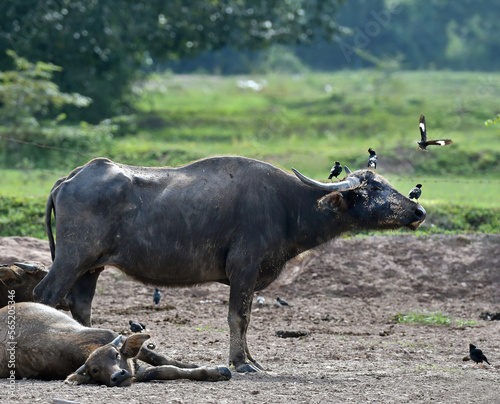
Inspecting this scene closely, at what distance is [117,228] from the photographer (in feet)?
25.5

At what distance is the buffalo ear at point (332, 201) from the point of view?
807 cm

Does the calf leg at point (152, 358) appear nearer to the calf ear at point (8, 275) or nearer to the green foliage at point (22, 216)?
the calf ear at point (8, 275)

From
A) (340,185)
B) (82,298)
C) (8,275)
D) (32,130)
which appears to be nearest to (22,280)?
(8,275)

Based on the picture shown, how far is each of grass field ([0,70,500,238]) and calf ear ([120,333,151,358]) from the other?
7.62m

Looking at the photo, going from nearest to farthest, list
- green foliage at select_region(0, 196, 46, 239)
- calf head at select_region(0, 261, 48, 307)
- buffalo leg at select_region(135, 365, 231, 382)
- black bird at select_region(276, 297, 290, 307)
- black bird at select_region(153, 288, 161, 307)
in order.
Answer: buffalo leg at select_region(135, 365, 231, 382) < calf head at select_region(0, 261, 48, 307) < black bird at select_region(153, 288, 161, 307) < black bird at select_region(276, 297, 290, 307) < green foliage at select_region(0, 196, 46, 239)

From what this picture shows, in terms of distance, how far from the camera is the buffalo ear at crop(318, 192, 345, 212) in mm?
8070

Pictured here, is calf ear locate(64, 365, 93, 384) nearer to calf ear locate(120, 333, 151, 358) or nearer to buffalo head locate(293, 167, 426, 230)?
calf ear locate(120, 333, 151, 358)

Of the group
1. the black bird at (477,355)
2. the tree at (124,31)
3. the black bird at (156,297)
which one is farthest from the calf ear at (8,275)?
the tree at (124,31)

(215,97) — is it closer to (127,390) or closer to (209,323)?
(209,323)

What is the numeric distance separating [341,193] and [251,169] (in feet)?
2.90

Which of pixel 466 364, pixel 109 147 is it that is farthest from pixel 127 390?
pixel 109 147

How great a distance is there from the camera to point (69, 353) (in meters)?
6.55

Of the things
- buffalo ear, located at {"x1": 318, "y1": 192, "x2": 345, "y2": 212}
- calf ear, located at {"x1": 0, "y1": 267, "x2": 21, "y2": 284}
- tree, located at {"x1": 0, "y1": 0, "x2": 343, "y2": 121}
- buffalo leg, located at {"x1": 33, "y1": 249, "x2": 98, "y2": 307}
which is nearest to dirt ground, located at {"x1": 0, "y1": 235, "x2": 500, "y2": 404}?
buffalo ear, located at {"x1": 318, "y1": 192, "x2": 345, "y2": 212}

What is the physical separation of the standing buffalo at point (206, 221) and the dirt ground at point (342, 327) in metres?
0.50
